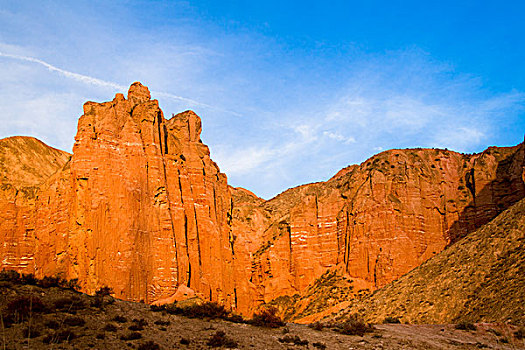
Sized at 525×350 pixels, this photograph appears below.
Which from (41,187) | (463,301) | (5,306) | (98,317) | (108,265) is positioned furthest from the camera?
(41,187)

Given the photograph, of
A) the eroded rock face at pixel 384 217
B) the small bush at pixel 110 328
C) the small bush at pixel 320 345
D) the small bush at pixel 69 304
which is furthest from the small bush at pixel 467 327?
the eroded rock face at pixel 384 217

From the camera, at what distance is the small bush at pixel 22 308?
60.2ft

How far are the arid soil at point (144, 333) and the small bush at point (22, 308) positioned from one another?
0.38ft

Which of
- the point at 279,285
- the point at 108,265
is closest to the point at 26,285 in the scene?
the point at 108,265

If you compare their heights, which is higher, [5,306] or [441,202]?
[441,202]

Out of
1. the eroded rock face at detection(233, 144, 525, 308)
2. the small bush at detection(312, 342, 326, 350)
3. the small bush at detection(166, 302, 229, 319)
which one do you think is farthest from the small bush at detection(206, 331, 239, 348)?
the eroded rock face at detection(233, 144, 525, 308)

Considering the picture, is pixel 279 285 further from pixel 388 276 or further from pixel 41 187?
pixel 41 187

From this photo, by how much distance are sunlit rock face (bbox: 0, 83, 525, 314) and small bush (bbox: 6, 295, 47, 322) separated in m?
32.2

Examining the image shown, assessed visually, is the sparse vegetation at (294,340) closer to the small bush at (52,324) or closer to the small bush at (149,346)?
the small bush at (149,346)

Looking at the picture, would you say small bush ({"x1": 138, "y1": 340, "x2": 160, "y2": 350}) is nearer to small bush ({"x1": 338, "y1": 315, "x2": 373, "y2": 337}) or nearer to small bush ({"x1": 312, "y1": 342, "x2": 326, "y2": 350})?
small bush ({"x1": 312, "y1": 342, "x2": 326, "y2": 350})

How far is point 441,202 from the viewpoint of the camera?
2768 inches

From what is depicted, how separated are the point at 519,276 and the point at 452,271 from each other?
327 inches

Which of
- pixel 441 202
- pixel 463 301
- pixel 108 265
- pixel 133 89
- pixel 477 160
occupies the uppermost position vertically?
pixel 133 89

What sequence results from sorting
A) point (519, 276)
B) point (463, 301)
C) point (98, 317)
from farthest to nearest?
point (463, 301) < point (519, 276) < point (98, 317)
